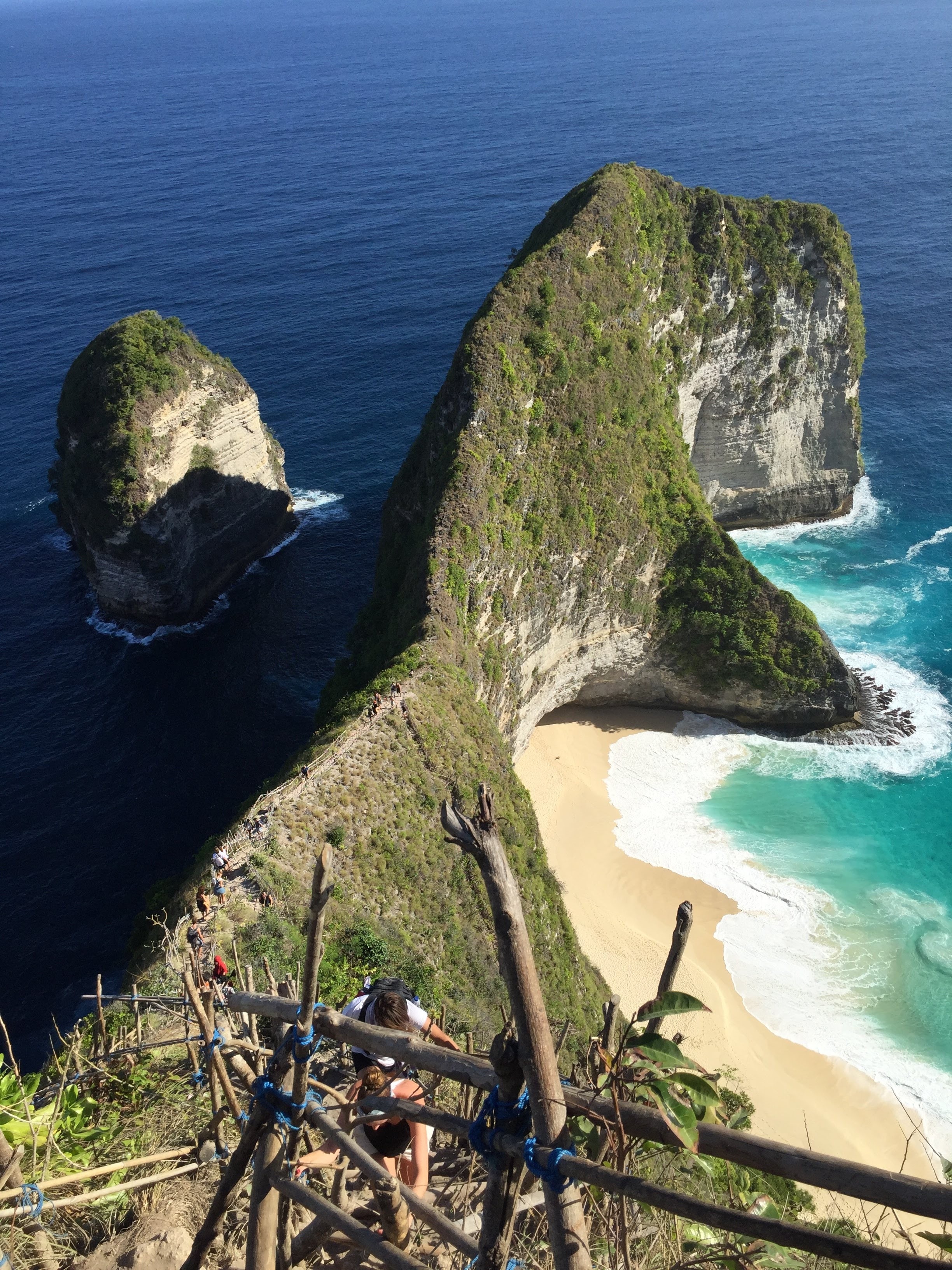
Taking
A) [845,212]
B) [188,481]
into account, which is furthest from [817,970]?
[845,212]

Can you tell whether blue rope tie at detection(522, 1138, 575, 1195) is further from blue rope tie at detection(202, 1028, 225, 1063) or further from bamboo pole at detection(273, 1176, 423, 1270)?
blue rope tie at detection(202, 1028, 225, 1063)

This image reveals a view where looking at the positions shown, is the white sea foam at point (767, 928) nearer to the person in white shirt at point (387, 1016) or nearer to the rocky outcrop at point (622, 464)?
the rocky outcrop at point (622, 464)

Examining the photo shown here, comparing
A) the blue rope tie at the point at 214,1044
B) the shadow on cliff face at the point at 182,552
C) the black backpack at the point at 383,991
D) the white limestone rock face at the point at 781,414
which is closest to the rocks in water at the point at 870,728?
the white limestone rock face at the point at 781,414

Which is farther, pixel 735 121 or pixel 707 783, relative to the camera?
pixel 735 121

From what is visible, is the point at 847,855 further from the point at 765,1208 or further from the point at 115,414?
the point at 115,414

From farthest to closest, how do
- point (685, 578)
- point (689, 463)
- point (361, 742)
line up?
1. point (689, 463)
2. point (685, 578)
3. point (361, 742)

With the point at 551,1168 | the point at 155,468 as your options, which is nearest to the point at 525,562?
the point at 155,468

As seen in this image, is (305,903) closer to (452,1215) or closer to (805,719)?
(452,1215)
